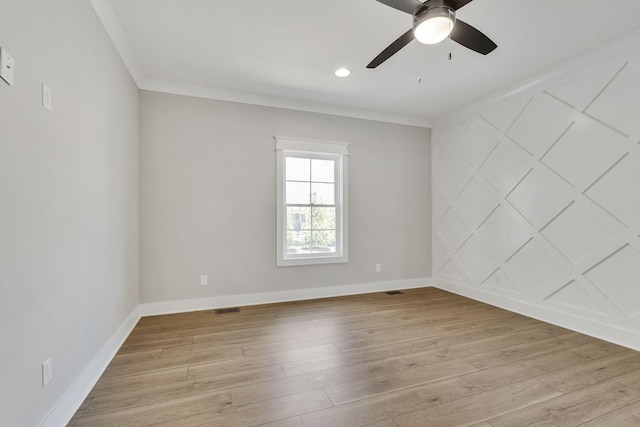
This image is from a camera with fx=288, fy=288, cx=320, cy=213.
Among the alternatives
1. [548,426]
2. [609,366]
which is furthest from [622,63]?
[548,426]

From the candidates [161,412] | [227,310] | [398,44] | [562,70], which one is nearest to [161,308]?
[227,310]

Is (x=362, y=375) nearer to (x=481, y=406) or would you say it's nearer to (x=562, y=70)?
(x=481, y=406)

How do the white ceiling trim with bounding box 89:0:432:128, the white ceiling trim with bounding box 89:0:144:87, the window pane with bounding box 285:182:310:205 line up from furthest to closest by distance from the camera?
the window pane with bounding box 285:182:310:205 → the white ceiling trim with bounding box 89:0:432:128 → the white ceiling trim with bounding box 89:0:144:87

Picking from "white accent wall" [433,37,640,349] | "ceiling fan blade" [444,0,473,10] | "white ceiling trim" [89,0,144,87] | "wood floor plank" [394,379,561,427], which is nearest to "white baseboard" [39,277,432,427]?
"white accent wall" [433,37,640,349]

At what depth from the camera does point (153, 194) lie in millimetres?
3338

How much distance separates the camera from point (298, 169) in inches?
159

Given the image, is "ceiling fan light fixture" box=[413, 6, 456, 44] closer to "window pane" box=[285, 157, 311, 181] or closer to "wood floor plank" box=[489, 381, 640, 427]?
"wood floor plank" box=[489, 381, 640, 427]

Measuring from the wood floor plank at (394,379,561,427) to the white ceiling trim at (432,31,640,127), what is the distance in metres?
2.89

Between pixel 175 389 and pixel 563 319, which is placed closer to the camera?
pixel 175 389

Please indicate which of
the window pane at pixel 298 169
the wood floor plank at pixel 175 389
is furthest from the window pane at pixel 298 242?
the wood floor plank at pixel 175 389

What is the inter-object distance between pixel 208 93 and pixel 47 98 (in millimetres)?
2267

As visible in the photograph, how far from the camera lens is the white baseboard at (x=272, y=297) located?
3367 millimetres

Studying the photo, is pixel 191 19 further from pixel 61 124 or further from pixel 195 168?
pixel 195 168

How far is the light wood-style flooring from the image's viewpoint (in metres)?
1.64
